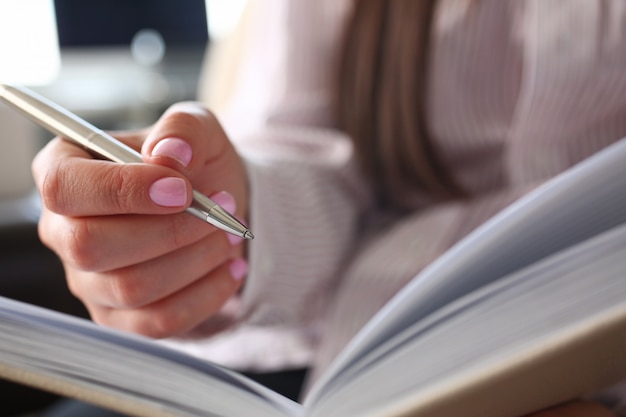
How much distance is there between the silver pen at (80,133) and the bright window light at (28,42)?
159cm

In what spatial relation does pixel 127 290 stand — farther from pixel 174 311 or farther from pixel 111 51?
pixel 111 51

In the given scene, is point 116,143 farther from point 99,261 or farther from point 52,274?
point 52,274

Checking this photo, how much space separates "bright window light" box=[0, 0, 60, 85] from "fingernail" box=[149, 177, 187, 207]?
166cm

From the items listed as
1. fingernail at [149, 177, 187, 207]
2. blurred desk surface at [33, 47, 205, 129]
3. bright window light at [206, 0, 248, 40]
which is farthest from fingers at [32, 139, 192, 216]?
bright window light at [206, 0, 248, 40]

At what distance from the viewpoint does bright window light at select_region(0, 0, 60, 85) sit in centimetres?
179

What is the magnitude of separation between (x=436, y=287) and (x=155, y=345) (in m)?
0.11

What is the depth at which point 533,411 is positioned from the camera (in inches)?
10.2

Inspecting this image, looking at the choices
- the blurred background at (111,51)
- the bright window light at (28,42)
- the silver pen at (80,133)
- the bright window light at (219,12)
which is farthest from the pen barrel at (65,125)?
the bright window light at (219,12)

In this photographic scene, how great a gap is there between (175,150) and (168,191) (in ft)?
0.09

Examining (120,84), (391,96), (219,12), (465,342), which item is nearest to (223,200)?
(465,342)

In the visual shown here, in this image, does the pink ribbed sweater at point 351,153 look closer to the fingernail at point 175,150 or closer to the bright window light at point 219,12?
the fingernail at point 175,150

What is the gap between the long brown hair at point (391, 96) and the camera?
49 centimetres

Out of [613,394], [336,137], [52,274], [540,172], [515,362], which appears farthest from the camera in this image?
[52,274]

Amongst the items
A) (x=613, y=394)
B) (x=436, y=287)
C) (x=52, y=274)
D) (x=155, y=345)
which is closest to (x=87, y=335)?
(x=155, y=345)
